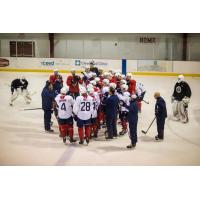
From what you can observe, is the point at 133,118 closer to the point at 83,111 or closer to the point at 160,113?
the point at 160,113

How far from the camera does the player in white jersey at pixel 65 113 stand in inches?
196

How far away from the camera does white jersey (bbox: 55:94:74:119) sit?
16.4ft

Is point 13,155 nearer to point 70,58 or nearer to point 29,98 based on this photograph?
point 29,98

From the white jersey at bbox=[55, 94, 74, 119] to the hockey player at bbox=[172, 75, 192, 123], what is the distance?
115cm

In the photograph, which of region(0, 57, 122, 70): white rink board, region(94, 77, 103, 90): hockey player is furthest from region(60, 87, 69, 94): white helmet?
region(94, 77, 103, 90): hockey player

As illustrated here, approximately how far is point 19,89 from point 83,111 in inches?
29.9

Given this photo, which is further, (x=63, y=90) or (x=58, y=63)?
(x=58, y=63)

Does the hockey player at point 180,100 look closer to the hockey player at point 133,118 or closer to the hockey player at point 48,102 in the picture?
the hockey player at point 133,118

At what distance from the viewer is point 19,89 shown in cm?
507

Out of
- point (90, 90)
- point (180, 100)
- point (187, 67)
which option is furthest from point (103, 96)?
point (187, 67)

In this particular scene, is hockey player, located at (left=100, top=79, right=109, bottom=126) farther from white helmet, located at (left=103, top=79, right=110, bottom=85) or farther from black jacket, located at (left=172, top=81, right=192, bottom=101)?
black jacket, located at (left=172, top=81, right=192, bottom=101)
